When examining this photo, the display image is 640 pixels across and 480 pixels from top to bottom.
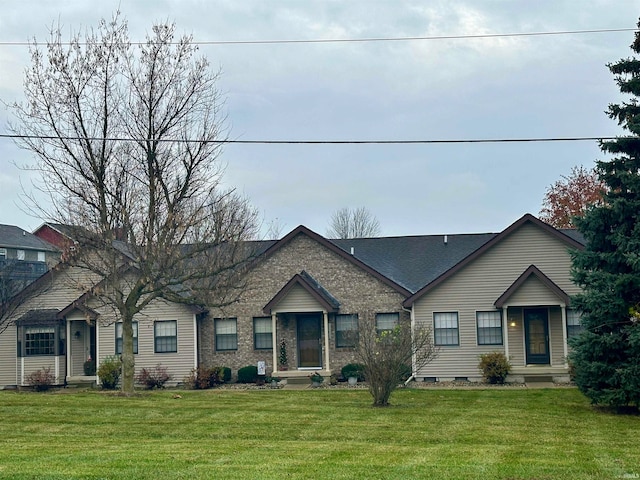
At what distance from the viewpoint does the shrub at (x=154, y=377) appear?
32.8 metres

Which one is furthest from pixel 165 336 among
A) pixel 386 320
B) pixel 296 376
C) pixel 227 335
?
pixel 386 320

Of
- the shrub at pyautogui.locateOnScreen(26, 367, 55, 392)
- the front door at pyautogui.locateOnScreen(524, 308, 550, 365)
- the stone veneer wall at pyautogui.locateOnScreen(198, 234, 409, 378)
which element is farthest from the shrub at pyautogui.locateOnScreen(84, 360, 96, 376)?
the front door at pyautogui.locateOnScreen(524, 308, 550, 365)

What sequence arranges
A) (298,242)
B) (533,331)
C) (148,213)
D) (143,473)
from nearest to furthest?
(143,473)
(148,213)
(533,331)
(298,242)

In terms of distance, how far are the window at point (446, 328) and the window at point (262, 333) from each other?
20.8ft

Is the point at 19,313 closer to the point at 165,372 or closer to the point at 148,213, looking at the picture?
the point at 165,372

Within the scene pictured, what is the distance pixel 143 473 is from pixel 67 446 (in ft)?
15.1

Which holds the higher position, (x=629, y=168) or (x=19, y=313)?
(x=629, y=168)

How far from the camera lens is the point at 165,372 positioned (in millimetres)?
33188

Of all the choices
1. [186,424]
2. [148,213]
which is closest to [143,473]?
[186,424]

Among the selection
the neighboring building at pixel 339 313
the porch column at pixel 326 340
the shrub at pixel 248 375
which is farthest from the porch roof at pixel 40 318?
the porch column at pixel 326 340

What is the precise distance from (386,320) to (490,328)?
3.85 metres

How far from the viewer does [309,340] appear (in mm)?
33250

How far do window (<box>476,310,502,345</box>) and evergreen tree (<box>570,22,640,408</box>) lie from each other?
10149mm

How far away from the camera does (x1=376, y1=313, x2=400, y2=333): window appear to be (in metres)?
32.8
